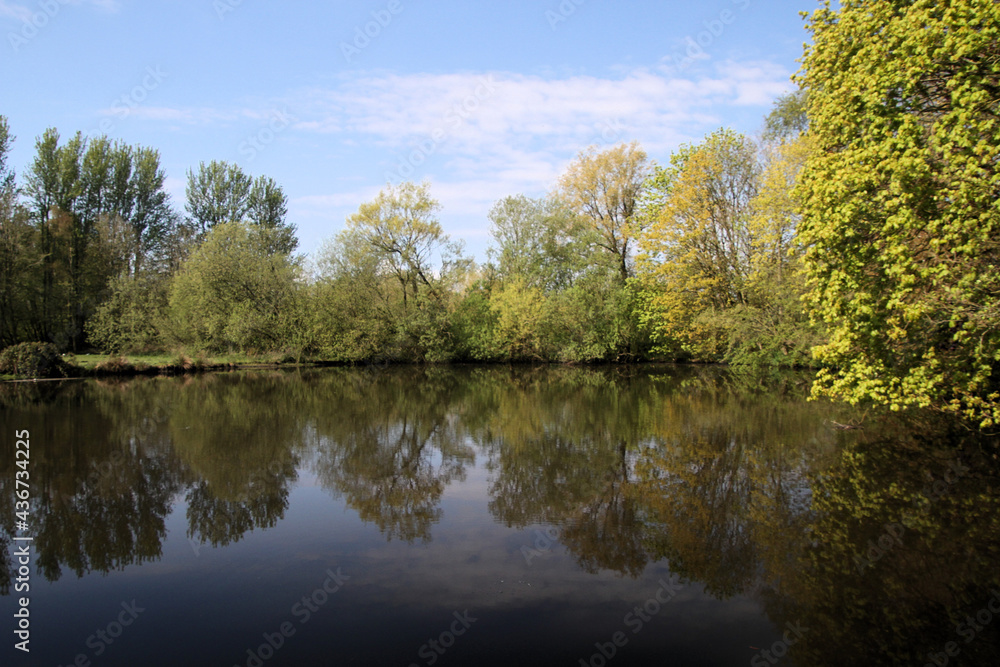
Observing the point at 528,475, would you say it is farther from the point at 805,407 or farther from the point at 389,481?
the point at 805,407

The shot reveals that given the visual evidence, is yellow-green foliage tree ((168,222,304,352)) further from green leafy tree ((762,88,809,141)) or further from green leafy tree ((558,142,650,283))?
green leafy tree ((762,88,809,141))

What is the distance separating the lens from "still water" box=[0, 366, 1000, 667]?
4574 millimetres

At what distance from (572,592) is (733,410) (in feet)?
39.7

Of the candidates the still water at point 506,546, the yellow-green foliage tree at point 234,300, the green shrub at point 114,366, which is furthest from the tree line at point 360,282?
the still water at point 506,546

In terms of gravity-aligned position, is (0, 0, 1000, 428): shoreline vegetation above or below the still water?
above

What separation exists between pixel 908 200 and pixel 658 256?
71.5ft

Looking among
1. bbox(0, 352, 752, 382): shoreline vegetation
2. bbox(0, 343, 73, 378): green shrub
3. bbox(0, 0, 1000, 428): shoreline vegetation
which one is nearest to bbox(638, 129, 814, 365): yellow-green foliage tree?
bbox(0, 0, 1000, 428): shoreline vegetation

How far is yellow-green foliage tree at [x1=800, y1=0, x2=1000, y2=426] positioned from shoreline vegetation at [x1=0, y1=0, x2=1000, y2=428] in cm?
4

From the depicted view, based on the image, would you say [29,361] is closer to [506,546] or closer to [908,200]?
[506,546]

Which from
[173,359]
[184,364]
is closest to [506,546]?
[184,364]

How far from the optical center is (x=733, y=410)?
16.0 meters

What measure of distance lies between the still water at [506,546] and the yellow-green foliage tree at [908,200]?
1976 mm

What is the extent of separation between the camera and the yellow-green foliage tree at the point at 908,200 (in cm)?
673

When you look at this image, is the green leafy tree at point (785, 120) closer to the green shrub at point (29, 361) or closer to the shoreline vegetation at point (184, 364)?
the shoreline vegetation at point (184, 364)
